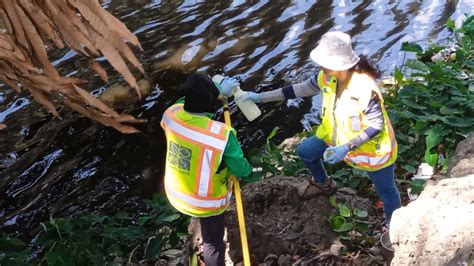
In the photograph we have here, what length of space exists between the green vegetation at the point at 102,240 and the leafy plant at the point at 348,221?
47.6 inches

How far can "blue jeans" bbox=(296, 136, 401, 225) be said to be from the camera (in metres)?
4.20

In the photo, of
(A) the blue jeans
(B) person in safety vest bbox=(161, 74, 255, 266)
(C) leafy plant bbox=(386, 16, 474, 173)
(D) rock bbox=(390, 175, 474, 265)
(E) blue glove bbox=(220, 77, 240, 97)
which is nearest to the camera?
(D) rock bbox=(390, 175, 474, 265)

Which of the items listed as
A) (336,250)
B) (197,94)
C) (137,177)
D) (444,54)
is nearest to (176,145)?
(197,94)

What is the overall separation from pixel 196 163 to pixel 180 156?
0.39 feet

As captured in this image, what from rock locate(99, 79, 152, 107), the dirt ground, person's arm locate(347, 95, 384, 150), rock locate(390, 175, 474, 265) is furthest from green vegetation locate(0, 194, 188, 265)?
rock locate(99, 79, 152, 107)

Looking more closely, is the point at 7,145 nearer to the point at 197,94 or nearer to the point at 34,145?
the point at 34,145

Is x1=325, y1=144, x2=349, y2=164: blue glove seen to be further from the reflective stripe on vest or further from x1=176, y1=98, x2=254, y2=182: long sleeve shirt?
the reflective stripe on vest

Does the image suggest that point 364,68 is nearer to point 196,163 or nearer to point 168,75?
point 196,163

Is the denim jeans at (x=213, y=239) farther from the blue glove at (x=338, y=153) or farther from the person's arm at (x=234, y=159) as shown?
the blue glove at (x=338, y=153)

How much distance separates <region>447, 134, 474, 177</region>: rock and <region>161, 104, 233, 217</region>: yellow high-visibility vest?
143 centimetres

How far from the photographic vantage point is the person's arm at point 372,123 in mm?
3961

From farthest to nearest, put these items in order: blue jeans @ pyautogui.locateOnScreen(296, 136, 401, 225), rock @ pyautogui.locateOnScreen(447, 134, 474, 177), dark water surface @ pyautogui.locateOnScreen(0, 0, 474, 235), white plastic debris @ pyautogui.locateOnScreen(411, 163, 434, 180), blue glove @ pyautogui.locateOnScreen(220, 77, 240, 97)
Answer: dark water surface @ pyautogui.locateOnScreen(0, 0, 474, 235) < white plastic debris @ pyautogui.locateOnScreen(411, 163, 434, 180) < blue glove @ pyautogui.locateOnScreen(220, 77, 240, 97) < blue jeans @ pyautogui.locateOnScreen(296, 136, 401, 225) < rock @ pyautogui.locateOnScreen(447, 134, 474, 177)

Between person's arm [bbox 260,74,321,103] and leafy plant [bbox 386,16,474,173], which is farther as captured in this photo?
leafy plant [bbox 386,16,474,173]

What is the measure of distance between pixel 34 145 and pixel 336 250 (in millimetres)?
3990
